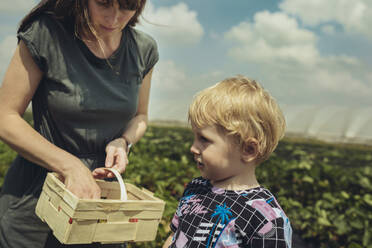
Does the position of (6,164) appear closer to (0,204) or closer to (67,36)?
(0,204)

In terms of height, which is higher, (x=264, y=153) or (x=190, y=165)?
(x=264, y=153)

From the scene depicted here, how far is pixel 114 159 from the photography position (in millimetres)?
1720

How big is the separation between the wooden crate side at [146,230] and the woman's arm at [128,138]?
31cm

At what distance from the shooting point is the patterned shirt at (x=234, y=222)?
128 cm

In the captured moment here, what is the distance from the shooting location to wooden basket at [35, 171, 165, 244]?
1.31 m

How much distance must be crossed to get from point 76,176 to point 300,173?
315 cm

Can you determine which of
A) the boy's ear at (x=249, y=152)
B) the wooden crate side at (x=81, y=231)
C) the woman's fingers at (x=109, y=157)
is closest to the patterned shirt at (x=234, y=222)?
the boy's ear at (x=249, y=152)

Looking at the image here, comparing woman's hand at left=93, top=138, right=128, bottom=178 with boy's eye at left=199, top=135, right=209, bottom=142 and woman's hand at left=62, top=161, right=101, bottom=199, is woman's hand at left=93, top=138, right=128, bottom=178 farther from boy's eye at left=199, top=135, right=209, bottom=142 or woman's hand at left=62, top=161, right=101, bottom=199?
boy's eye at left=199, top=135, right=209, bottom=142

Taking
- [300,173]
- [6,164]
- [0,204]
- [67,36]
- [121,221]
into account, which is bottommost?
[6,164]

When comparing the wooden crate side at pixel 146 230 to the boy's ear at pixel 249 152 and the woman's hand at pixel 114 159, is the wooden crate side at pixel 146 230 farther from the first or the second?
the boy's ear at pixel 249 152

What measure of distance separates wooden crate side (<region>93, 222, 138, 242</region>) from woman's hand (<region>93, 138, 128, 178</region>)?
317 millimetres

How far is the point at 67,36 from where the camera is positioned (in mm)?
1640

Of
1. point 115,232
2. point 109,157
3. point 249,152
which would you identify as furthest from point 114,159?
point 249,152

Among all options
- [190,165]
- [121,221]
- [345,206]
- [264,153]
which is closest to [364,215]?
[345,206]
